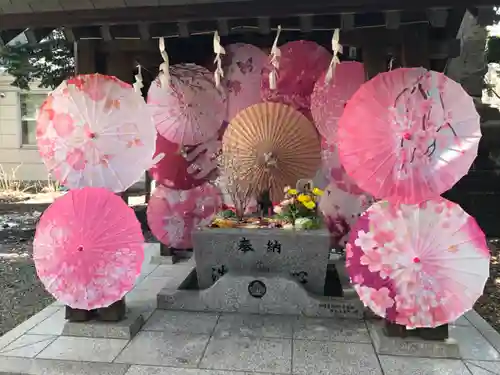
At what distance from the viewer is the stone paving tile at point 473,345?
425 centimetres

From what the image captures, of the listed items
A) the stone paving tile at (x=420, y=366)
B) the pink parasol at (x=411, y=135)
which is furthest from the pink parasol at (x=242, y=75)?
the stone paving tile at (x=420, y=366)

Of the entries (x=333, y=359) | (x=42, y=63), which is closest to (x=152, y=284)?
(x=333, y=359)

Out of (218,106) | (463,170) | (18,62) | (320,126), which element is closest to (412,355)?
(463,170)

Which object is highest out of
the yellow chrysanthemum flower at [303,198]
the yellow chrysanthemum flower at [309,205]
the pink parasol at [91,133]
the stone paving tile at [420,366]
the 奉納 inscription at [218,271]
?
the pink parasol at [91,133]

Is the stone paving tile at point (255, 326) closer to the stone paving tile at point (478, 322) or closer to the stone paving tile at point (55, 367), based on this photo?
the stone paving tile at point (55, 367)

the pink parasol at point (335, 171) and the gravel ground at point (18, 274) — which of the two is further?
the pink parasol at point (335, 171)

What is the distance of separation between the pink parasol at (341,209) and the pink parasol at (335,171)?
0.07 m

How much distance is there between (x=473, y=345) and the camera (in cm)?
448

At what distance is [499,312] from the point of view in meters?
5.89

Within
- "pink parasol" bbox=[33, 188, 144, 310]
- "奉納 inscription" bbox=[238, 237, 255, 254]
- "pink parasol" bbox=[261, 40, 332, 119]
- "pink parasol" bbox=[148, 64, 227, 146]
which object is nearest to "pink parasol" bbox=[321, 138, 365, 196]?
"pink parasol" bbox=[261, 40, 332, 119]

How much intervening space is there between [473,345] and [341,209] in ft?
10.0

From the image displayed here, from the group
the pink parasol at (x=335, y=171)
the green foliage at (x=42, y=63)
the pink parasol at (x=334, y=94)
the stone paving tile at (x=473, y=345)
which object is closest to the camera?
the stone paving tile at (x=473, y=345)

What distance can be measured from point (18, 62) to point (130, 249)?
6656mm

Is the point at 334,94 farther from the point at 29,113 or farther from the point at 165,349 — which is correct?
the point at 29,113
